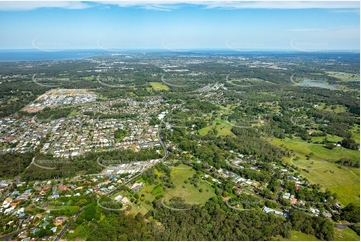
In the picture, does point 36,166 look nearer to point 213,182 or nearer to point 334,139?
point 213,182

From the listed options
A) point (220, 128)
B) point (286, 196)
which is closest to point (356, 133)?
point (220, 128)

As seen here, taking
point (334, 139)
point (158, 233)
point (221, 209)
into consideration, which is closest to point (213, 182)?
point (221, 209)

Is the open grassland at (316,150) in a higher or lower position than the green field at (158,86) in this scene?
higher

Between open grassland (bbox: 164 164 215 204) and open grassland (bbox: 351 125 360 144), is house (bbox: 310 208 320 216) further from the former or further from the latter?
open grassland (bbox: 351 125 360 144)

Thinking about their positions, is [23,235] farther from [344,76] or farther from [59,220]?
[344,76]

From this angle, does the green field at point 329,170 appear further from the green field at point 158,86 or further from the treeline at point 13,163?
the green field at point 158,86

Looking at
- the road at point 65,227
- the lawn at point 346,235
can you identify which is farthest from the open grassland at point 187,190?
the lawn at point 346,235
